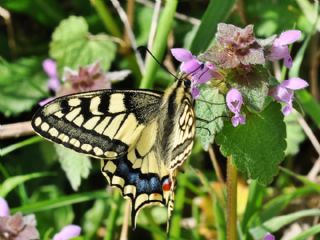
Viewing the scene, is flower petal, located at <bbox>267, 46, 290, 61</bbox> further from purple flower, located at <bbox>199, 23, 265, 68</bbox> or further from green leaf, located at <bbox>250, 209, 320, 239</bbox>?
green leaf, located at <bbox>250, 209, 320, 239</bbox>

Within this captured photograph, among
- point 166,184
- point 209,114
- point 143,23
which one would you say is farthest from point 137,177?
point 143,23

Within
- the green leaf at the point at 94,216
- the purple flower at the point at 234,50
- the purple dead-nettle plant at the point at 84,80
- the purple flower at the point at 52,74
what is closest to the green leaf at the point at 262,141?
the purple flower at the point at 234,50

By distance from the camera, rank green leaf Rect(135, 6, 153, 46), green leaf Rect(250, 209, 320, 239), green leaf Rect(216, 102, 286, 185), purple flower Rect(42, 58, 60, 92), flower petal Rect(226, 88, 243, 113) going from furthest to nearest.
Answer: green leaf Rect(135, 6, 153, 46) → purple flower Rect(42, 58, 60, 92) → green leaf Rect(250, 209, 320, 239) → green leaf Rect(216, 102, 286, 185) → flower petal Rect(226, 88, 243, 113)

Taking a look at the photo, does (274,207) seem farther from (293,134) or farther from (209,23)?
(209,23)

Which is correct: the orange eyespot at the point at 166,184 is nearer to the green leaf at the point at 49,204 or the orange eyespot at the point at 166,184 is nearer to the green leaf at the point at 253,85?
the green leaf at the point at 253,85

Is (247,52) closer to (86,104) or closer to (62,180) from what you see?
(86,104)

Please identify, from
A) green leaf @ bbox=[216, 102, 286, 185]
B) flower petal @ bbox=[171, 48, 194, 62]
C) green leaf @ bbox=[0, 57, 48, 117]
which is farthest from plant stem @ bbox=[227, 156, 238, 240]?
green leaf @ bbox=[0, 57, 48, 117]
